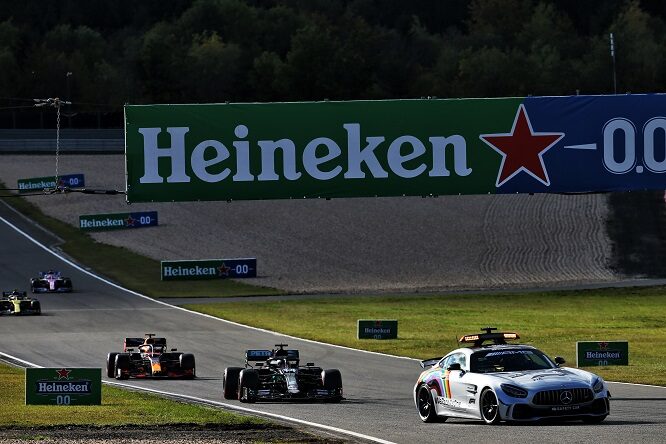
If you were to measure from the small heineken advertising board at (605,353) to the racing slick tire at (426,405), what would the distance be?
39.9 feet

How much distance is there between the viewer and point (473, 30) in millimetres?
161625

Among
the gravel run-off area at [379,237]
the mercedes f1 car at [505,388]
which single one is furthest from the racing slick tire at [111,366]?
the gravel run-off area at [379,237]

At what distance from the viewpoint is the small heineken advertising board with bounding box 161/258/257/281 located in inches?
2773

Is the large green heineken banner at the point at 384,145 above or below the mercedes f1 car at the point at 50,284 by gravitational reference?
above

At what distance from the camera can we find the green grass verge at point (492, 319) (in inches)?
1684

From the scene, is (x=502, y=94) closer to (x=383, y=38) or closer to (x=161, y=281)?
(x=383, y=38)

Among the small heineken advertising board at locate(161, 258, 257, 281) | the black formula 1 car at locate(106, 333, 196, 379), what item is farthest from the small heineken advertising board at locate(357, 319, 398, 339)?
the small heineken advertising board at locate(161, 258, 257, 281)

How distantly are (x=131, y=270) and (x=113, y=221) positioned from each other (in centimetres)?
1203

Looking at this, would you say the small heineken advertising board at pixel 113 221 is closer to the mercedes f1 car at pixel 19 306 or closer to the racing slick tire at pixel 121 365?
the mercedes f1 car at pixel 19 306

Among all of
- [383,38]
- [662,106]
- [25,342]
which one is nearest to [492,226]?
[25,342]

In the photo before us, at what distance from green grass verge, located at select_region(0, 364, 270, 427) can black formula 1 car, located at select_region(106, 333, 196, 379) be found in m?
4.64

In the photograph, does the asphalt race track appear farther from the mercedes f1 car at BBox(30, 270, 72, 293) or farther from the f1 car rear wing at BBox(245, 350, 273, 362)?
the f1 car rear wing at BBox(245, 350, 273, 362)

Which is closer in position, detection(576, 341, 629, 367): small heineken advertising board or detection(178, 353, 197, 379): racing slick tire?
detection(178, 353, 197, 379): racing slick tire

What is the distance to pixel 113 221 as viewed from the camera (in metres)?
83.8
